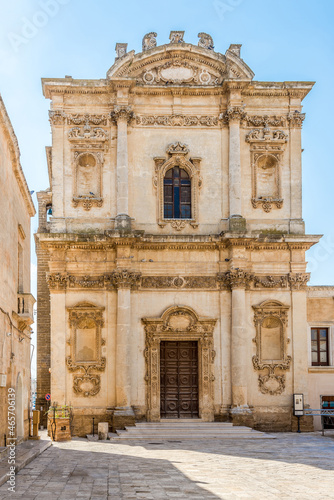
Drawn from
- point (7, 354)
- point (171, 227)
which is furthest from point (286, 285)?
point (7, 354)

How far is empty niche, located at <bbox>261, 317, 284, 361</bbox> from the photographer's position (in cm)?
2395

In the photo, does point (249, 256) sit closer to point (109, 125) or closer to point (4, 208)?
point (109, 125)

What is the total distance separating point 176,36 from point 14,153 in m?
9.75

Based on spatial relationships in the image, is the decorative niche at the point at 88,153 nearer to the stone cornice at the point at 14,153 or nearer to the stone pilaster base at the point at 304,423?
the stone cornice at the point at 14,153

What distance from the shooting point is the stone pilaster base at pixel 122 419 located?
73.4 ft

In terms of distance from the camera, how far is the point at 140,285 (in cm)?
2373

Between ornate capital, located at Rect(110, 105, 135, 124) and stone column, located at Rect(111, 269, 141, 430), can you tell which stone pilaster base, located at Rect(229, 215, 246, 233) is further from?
ornate capital, located at Rect(110, 105, 135, 124)

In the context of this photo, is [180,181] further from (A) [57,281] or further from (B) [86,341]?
(B) [86,341]

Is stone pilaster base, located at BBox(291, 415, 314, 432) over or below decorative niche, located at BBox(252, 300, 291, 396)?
below

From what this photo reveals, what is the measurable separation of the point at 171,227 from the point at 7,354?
30.0ft

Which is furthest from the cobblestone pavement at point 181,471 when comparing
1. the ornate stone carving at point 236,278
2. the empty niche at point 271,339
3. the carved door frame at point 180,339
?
the ornate stone carving at point 236,278

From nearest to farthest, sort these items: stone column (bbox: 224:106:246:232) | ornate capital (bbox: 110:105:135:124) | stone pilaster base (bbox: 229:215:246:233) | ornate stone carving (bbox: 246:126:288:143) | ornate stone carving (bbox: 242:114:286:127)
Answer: stone pilaster base (bbox: 229:215:246:233), stone column (bbox: 224:106:246:232), ornate capital (bbox: 110:105:135:124), ornate stone carving (bbox: 246:126:288:143), ornate stone carving (bbox: 242:114:286:127)

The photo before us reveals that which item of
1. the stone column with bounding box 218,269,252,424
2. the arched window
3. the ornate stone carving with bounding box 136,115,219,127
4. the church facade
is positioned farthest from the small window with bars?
the ornate stone carving with bounding box 136,115,219,127

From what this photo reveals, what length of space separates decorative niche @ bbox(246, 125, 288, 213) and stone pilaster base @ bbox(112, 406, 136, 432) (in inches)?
325
